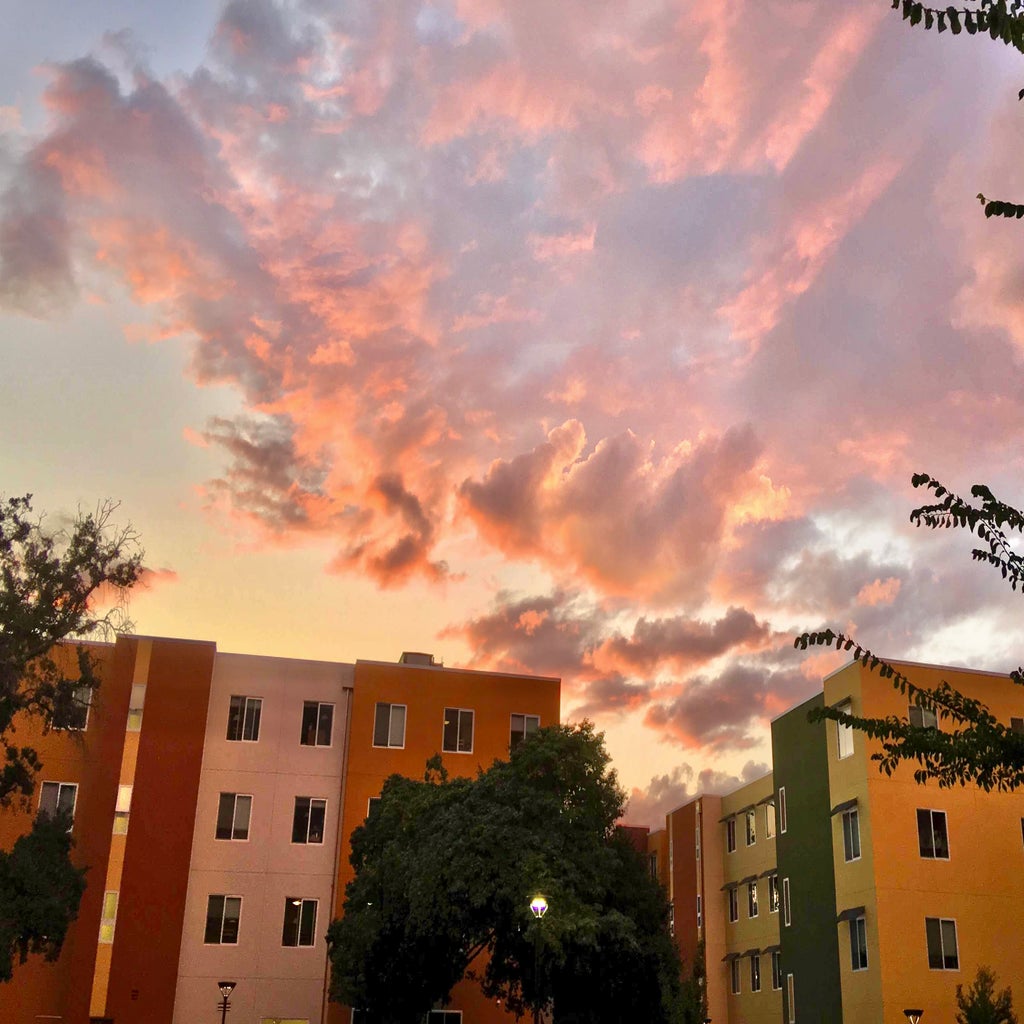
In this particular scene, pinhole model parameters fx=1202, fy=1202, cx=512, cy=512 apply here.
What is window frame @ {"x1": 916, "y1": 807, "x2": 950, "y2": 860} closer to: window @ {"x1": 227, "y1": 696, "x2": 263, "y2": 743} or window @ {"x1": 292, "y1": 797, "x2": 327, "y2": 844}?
window @ {"x1": 292, "y1": 797, "x2": 327, "y2": 844}

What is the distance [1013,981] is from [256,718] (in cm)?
2611

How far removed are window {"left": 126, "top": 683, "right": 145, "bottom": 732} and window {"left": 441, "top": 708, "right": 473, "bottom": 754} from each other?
34.9 feet

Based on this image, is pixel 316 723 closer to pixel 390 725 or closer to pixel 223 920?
pixel 390 725

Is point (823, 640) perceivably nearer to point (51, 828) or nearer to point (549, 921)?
point (549, 921)

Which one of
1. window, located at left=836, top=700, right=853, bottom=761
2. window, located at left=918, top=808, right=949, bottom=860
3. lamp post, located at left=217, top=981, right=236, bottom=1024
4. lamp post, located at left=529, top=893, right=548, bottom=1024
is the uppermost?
window, located at left=836, top=700, right=853, bottom=761

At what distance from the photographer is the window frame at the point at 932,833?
38000mm

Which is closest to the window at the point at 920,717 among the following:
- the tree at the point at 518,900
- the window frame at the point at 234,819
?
the tree at the point at 518,900

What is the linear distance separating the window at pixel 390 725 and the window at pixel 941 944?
18521 millimetres

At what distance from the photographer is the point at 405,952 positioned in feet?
108

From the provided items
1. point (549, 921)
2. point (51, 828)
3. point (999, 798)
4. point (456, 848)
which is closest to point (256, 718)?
point (51, 828)

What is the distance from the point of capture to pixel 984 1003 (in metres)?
33.7

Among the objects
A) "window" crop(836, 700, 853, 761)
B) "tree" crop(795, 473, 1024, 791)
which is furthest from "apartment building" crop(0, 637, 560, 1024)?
"tree" crop(795, 473, 1024, 791)

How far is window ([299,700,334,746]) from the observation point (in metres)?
43.0

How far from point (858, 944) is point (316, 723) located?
19.7 metres
